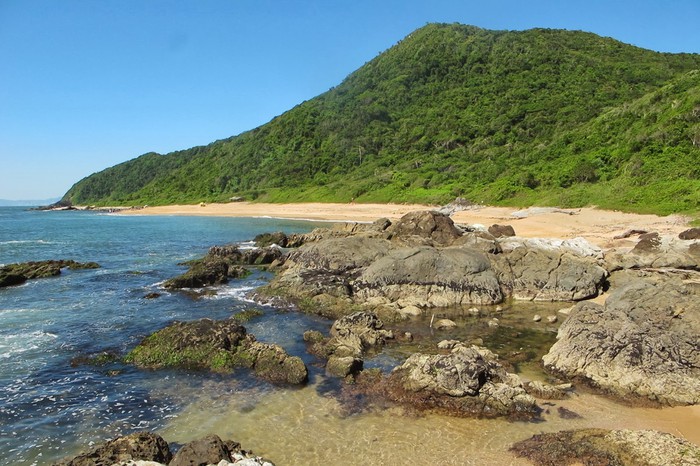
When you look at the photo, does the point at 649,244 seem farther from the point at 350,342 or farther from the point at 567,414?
the point at 350,342

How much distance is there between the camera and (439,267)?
21844 millimetres

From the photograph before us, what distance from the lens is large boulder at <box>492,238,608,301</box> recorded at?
2147 cm

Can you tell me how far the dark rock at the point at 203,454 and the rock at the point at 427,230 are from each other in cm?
2223

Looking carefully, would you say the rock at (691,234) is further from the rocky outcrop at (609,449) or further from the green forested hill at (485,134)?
the rocky outcrop at (609,449)

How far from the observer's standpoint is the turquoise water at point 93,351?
35.9 ft

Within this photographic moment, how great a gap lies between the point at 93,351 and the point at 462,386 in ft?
42.1

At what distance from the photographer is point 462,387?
1171 cm

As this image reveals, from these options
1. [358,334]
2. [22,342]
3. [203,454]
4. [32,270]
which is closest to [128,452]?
[203,454]

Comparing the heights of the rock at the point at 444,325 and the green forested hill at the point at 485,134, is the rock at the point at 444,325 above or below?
below

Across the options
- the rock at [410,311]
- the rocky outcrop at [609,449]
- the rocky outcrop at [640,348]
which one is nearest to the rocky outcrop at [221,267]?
the rock at [410,311]

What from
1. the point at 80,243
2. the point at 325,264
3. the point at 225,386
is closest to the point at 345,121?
Answer: the point at 80,243

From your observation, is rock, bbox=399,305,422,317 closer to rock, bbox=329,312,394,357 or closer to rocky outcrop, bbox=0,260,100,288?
rock, bbox=329,312,394,357

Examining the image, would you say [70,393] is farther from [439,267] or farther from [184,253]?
[184,253]

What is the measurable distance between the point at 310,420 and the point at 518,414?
5110 millimetres
